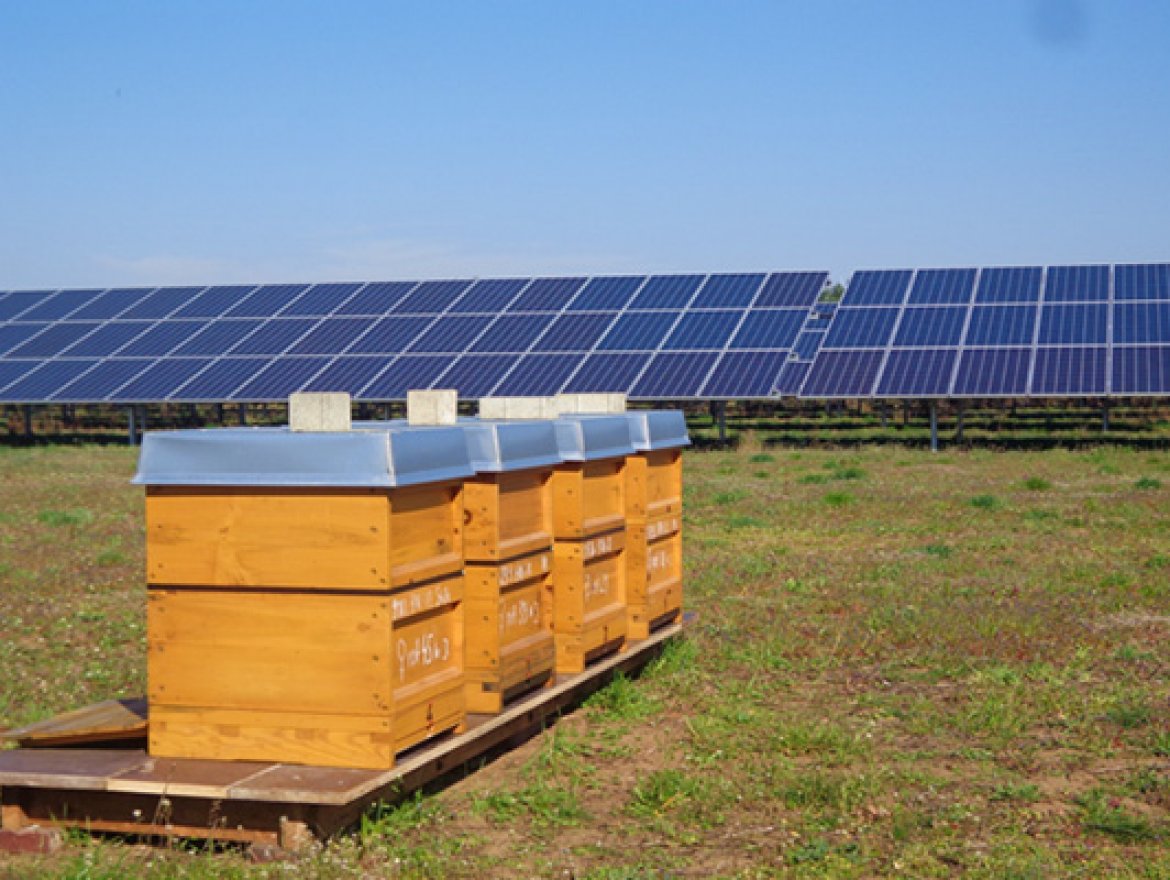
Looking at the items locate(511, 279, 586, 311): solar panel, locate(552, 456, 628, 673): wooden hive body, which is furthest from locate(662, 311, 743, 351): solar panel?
locate(552, 456, 628, 673): wooden hive body

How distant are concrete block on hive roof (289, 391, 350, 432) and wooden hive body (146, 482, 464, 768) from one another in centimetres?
53

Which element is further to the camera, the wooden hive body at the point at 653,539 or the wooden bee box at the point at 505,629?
the wooden hive body at the point at 653,539

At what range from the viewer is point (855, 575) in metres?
14.5

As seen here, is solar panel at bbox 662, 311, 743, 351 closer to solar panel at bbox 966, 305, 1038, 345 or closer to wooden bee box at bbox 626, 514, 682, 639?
solar panel at bbox 966, 305, 1038, 345

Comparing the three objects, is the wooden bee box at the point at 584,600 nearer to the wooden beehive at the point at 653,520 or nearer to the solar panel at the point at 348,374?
the wooden beehive at the point at 653,520

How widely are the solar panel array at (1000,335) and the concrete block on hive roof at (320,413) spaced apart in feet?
84.0

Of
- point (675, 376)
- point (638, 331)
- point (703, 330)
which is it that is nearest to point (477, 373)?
point (638, 331)

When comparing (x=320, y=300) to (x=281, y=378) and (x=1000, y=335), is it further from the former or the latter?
(x=1000, y=335)

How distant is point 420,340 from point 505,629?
31.6 metres

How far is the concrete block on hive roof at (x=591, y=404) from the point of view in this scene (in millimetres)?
11047

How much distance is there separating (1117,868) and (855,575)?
27.3ft

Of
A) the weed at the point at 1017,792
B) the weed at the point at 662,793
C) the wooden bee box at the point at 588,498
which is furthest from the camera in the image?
the wooden bee box at the point at 588,498

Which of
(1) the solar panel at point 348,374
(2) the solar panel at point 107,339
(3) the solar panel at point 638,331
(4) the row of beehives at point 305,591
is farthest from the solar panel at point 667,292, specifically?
(4) the row of beehives at point 305,591

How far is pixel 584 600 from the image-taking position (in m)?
9.02
